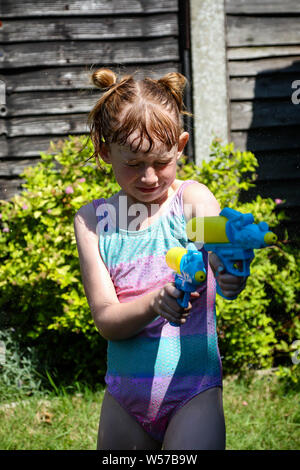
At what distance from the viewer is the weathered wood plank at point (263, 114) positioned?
406 cm

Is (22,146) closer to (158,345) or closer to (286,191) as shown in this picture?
(286,191)

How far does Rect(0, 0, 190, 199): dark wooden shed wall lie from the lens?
3.95m

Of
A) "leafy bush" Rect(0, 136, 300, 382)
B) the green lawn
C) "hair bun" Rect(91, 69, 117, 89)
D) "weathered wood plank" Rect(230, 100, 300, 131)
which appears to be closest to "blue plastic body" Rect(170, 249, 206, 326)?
"hair bun" Rect(91, 69, 117, 89)

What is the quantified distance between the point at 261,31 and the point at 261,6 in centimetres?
19

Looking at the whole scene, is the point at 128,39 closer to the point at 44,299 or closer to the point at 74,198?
the point at 74,198

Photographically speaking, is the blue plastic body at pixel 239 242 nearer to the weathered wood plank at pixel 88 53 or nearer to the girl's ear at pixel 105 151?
the girl's ear at pixel 105 151

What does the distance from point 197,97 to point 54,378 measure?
2309mm

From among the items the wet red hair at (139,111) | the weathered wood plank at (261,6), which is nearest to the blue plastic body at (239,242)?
the wet red hair at (139,111)

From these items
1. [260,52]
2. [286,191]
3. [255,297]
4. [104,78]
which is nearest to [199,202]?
[104,78]

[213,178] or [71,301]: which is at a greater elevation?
[213,178]

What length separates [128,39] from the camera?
158 inches

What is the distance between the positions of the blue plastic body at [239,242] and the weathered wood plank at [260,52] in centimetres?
324

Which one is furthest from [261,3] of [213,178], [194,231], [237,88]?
[194,231]

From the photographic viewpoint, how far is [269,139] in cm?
411
